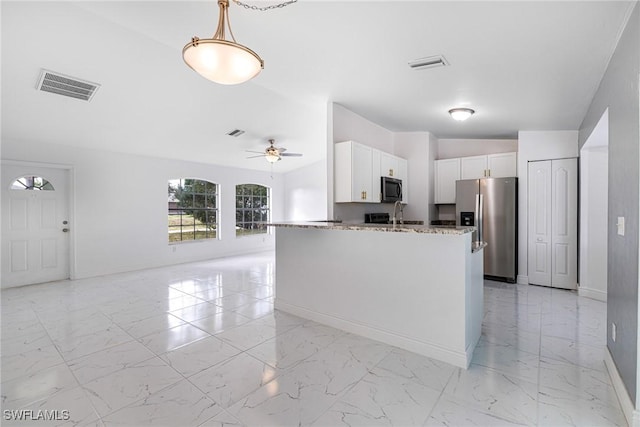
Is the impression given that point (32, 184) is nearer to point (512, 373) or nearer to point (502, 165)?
point (512, 373)

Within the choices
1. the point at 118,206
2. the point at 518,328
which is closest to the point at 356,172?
the point at 518,328

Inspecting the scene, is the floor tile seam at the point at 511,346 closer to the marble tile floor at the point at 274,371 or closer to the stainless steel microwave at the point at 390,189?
the marble tile floor at the point at 274,371

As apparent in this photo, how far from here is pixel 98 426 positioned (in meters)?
1.76

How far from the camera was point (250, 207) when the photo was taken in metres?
8.90

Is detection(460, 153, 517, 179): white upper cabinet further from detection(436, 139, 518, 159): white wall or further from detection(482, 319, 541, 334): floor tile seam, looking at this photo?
detection(482, 319, 541, 334): floor tile seam

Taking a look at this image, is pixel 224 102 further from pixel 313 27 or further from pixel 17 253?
pixel 17 253

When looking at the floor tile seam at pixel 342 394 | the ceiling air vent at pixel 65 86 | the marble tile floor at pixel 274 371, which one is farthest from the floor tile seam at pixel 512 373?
the ceiling air vent at pixel 65 86

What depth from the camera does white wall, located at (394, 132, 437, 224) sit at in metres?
5.64

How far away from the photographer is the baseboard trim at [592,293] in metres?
4.16

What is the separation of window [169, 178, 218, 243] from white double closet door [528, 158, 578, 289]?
22.1 feet

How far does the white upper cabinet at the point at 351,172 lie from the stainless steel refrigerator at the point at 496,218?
2.02 metres

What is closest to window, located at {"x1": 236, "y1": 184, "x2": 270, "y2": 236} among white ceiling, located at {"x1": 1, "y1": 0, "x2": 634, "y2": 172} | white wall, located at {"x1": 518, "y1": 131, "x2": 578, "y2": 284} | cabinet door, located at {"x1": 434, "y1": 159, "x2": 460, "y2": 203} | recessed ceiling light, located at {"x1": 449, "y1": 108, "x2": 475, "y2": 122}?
white ceiling, located at {"x1": 1, "y1": 0, "x2": 634, "y2": 172}

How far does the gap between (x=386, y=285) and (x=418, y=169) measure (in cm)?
342

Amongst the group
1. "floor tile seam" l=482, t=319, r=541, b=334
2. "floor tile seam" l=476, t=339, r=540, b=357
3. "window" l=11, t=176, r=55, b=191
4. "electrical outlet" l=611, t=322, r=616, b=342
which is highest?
"window" l=11, t=176, r=55, b=191
